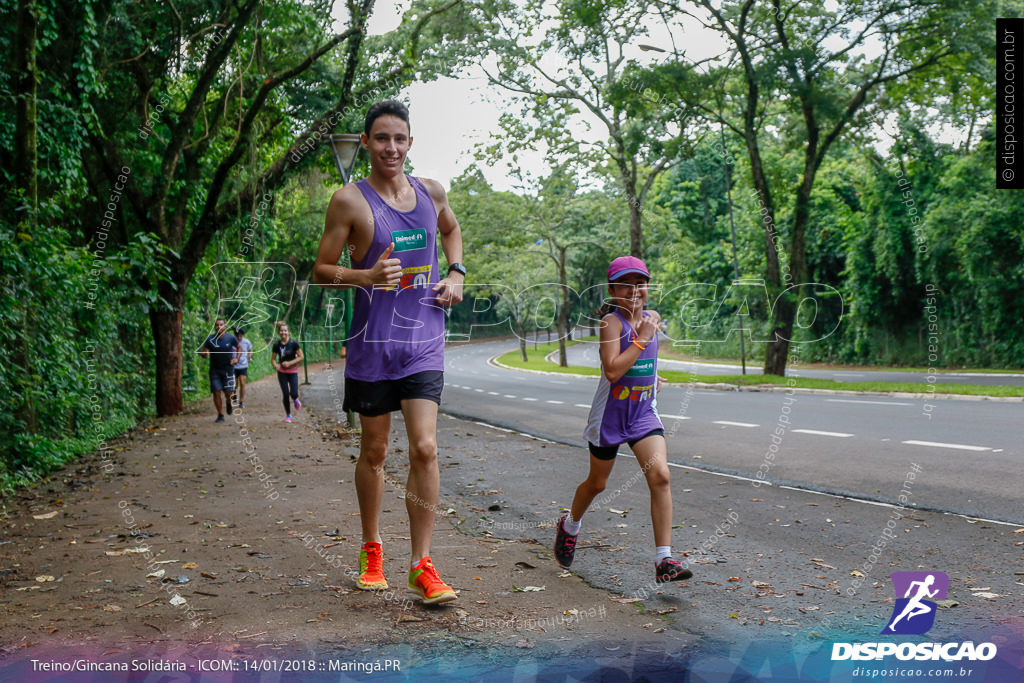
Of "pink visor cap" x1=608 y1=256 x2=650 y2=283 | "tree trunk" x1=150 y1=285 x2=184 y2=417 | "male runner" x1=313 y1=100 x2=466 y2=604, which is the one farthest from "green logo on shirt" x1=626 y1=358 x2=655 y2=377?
"tree trunk" x1=150 y1=285 x2=184 y2=417

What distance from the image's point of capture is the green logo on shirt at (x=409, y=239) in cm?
435

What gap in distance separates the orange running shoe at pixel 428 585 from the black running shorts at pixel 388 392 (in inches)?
29.5

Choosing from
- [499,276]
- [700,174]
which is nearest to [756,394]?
[499,276]

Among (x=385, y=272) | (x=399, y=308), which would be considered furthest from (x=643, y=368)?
(x=385, y=272)

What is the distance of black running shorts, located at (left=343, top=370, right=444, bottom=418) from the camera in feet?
14.3

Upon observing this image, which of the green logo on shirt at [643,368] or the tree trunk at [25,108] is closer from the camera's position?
the green logo on shirt at [643,368]

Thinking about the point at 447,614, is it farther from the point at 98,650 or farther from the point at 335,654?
the point at 98,650

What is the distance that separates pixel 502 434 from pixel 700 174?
52397 millimetres

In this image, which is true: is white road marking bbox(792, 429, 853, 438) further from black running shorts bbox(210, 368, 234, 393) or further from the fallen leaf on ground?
black running shorts bbox(210, 368, 234, 393)

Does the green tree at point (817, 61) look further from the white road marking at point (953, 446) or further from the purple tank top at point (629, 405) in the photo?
the purple tank top at point (629, 405)

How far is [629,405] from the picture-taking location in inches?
189

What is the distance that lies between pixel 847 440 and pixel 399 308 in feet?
26.1

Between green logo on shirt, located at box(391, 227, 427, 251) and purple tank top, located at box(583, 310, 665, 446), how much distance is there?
3.62ft

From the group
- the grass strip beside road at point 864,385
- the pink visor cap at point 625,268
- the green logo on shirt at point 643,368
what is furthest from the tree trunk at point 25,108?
the grass strip beside road at point 864,385
